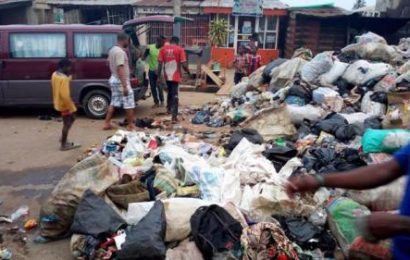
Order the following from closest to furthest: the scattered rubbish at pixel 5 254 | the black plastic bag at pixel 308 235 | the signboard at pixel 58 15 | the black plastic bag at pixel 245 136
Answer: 1. the black plastic bag at pixel 308 235
2. the scattered rubbish at pixel 5 254
3. the black plastic bag at pixel 245 136
4. the signboard at pixel 58 15

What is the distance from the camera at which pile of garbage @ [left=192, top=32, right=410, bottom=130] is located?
7.29m

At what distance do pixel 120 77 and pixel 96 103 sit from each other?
5.32ft

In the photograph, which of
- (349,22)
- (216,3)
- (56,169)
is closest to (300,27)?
(349,22)

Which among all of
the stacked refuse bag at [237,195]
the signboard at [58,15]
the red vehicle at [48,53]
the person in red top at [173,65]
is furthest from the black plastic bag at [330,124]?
the signboard at [58,15]

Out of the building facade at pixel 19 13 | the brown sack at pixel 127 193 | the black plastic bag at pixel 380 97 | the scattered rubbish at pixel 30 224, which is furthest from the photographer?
the building facade at pixel 19 13

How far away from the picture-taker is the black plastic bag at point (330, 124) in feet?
21.5

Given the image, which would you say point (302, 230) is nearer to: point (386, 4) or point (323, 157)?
point (323, 157)

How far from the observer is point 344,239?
3.72 metres

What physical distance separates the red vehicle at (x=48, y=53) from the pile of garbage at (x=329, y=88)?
2323mm

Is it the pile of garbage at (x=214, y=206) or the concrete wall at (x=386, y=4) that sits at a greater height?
the concrete wall at (x=386, y=4)

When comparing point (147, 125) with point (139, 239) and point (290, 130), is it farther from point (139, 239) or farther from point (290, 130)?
point (139, 239)

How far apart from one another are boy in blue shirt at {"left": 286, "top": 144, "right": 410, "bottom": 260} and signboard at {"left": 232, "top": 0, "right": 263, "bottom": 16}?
56.7ft

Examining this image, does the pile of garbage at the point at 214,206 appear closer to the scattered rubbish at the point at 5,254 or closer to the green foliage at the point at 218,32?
the scattered rubbish at the point at 5,254

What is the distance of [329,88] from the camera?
332 inches
